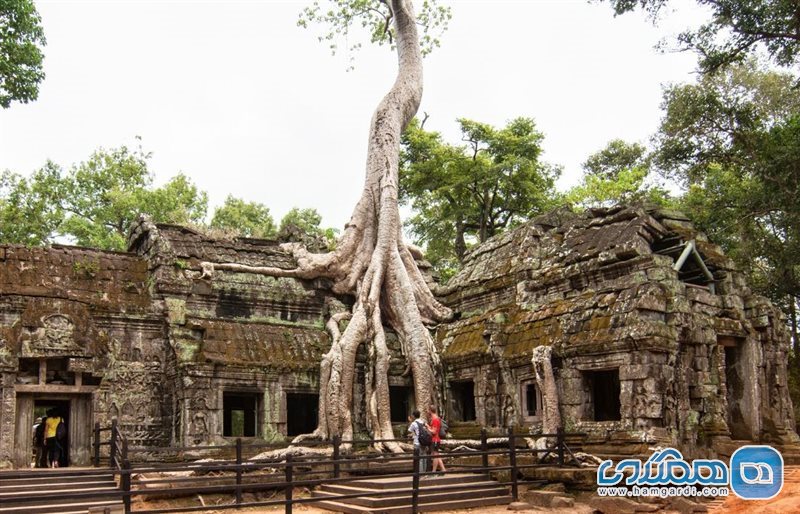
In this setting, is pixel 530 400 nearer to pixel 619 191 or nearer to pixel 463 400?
pixel 463 400

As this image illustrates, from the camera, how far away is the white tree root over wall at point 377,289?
14.3 metres

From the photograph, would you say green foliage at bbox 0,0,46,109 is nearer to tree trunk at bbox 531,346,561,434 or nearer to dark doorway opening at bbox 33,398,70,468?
dark doorway opening at bbox 33,398,70,468

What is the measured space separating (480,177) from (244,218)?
376 inches

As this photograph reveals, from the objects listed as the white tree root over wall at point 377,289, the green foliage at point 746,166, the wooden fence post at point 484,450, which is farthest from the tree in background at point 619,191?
the wooden fence post at point 484,450

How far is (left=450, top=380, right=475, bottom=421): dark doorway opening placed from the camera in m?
15.4

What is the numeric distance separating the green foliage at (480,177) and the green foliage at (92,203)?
26.7 feet

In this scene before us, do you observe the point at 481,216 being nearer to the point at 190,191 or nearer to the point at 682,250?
the point at 190,191

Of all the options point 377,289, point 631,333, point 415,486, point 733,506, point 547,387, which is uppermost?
point 377,289

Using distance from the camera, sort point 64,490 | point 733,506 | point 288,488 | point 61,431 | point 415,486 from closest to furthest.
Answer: point 288,488 → point 733,506 → point 415,486 → point 64,490 → point 61,431

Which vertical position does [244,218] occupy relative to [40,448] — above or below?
above

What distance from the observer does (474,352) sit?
14.4m

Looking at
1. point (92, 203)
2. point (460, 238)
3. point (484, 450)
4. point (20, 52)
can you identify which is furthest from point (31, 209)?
point (484, 450)

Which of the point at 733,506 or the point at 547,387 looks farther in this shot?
the point at 547,387

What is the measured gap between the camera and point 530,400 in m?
13.7
